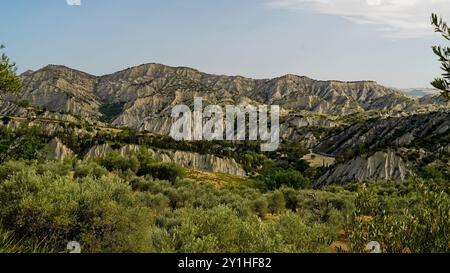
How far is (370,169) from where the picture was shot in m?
111

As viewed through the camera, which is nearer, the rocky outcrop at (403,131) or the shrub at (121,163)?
the shrub at (121,163)

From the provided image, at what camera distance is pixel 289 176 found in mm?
105688

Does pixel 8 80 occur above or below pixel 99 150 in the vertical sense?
above

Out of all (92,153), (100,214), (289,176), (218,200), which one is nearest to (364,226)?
(100,214)

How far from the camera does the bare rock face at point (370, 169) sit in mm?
105787

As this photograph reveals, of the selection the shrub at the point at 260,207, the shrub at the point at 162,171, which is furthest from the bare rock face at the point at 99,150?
the shrub at the point at 260,207

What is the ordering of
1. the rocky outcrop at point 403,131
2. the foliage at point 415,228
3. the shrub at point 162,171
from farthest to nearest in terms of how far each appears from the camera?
1. the rocky outcrop at point 403,131
2. the shrub at point 162,171
3. the foliage at point 415,228

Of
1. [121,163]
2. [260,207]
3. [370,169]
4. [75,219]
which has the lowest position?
[370,169]

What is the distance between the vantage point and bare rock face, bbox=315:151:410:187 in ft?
347

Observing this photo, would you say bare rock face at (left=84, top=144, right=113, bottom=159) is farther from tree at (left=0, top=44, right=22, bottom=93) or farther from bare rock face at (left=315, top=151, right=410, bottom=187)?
tree at (left=0, top=44, right=22, bottom=93)

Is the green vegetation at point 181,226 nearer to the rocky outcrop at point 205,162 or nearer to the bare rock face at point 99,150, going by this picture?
the bare rock face at point 99,150

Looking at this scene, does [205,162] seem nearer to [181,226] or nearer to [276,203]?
[276,203]

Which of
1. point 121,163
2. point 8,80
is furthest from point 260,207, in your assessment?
point 121,163
